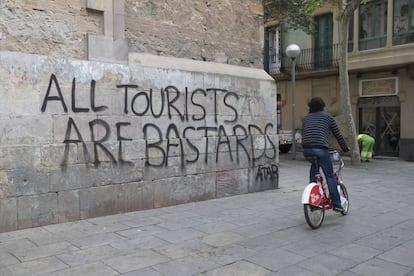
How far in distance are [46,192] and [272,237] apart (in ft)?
9.91

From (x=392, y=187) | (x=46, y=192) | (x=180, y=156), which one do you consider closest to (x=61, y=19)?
(x=46, y=192)

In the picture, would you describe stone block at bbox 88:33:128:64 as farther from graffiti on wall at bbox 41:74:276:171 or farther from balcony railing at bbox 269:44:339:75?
balcony railing at bbox 269:44:339:75

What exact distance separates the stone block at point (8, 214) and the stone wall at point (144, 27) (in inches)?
76.3

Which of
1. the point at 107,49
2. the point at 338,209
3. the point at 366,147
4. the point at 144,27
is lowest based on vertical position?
the point at 338,209

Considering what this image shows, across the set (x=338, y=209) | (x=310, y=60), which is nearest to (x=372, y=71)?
(x=310, y=60)

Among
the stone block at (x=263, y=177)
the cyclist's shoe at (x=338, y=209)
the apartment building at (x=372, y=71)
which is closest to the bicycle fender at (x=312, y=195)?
the cyclist's shoe at (x=338, y=209)

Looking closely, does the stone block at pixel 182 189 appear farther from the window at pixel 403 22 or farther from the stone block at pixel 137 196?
the window at pixel 403 22

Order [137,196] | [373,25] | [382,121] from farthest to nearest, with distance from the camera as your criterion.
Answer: [382,121] < [373,25] < [137,196]

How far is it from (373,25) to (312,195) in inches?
575

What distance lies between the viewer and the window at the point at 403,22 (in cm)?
1662

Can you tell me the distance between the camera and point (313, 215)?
570 centimetres

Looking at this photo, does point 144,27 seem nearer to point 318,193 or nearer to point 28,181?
point 28,181

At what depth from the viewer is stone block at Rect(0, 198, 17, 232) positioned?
5363 mm

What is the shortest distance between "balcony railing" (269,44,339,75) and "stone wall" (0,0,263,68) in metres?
11.6
